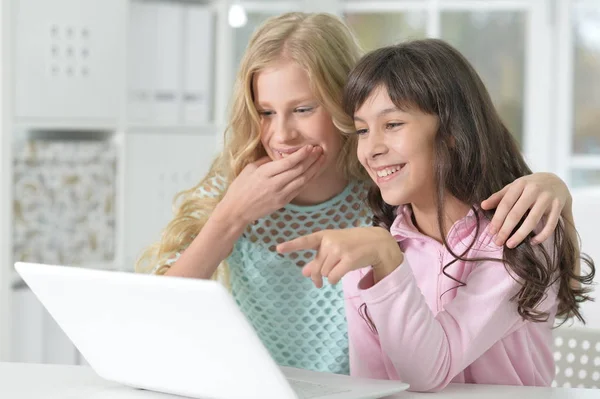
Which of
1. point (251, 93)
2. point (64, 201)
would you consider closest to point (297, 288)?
point (251, 93)

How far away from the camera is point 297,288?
166 cm

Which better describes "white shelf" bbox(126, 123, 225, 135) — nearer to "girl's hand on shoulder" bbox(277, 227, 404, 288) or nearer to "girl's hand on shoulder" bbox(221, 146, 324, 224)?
"girl's hand on shoulder" bbox(221, 146, 324, 224)

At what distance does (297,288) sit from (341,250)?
667mm

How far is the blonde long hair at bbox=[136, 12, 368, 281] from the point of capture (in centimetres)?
151

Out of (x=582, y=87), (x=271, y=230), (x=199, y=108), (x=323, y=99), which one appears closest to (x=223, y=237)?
(x=271, y=230)

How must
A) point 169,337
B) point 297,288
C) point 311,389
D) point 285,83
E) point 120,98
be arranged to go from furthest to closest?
point 120,98
point 297,288
point 285,83
point 311,389
point 169,337

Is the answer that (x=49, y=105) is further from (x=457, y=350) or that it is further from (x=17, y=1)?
(x=457, y=350)

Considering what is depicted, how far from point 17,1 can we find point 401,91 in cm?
150

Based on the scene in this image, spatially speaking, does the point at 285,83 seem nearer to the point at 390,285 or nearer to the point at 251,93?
the point at 251,93

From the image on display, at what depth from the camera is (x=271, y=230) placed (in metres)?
1.67

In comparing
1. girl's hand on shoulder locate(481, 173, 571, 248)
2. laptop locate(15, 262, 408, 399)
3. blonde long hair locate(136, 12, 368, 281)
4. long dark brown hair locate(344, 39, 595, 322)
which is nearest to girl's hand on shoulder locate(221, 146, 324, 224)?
blonde long hair locate(136, 12, 368, 281)

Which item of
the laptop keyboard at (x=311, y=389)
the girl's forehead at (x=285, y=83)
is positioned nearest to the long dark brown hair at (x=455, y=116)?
the girl's forehead at (x=285, y=83)

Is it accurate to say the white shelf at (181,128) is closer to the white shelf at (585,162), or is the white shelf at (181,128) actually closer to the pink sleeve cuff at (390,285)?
the white shelf at (585,162)

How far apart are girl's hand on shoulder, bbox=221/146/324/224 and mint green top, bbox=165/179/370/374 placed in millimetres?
125
